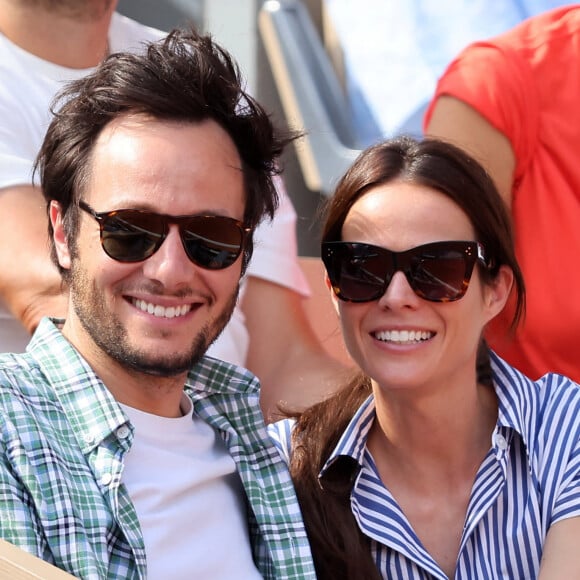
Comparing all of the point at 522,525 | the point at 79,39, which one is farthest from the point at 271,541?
the point at 79,39

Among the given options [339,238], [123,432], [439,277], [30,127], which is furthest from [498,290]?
[30,127]

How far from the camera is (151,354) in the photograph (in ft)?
5.32

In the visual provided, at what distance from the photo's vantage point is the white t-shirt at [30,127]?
2.06 m

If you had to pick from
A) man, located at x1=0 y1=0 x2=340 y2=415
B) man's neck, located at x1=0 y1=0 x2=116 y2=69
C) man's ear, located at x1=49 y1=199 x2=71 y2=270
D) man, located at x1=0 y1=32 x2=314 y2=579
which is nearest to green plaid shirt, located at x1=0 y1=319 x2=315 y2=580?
man, located at x1=0 y1=32 x2=314 y2=579

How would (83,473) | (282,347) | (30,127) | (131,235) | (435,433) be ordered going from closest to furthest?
(83,473), (131,235), (435,433), (30,127), (282,347)

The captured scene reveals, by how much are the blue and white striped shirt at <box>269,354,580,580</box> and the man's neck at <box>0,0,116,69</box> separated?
0.98 m

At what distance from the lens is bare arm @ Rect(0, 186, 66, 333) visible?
1.95 meters

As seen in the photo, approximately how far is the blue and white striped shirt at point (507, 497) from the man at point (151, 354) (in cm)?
13

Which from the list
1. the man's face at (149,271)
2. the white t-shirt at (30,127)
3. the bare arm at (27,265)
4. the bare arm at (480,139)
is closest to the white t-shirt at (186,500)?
the man's face at (149,271)

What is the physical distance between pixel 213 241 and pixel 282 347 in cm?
88

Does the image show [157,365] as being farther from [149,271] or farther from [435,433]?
[435,433]

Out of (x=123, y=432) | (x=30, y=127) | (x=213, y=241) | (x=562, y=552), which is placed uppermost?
(x=30, y=127)

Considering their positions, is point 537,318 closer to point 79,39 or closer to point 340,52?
point 79,39

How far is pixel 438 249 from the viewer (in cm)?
172
